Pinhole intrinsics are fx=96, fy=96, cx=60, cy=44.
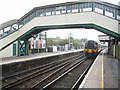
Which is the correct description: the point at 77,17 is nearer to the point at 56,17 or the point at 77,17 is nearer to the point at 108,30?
the point at 56,17

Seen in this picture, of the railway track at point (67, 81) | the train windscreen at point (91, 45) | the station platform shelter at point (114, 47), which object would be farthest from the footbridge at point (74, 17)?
the railway track at point (67, 81)

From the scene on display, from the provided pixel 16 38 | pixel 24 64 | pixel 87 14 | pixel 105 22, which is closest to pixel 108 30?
pixel 105 22

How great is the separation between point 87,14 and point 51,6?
4.98 metres

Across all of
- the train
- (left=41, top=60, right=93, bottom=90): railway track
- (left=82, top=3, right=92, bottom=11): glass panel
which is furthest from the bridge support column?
(left=82, top=3, right=92, bottom=11): glass panel

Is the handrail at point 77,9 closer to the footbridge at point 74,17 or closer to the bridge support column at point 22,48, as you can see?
the footbridge at point 74,17

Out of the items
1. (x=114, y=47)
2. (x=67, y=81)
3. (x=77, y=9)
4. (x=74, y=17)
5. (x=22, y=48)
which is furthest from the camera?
(x=22, y=48)

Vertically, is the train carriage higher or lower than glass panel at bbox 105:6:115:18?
lower

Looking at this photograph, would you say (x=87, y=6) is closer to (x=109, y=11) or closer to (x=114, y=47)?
(x=109, y=11)

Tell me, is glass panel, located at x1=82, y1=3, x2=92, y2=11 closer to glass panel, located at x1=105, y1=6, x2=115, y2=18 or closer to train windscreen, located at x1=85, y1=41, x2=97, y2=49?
glass panel, located at x1=105, y1=6, x2=115, y2=18

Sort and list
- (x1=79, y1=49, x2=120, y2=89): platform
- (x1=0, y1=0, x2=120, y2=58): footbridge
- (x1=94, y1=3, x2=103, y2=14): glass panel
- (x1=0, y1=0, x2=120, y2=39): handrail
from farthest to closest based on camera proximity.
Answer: (x1=94, y1=3, x2=103, y2=14): glass panel
(x1=0, y1=0, x2=120, y2=39): handrail
(x1=0, y1=0, x2=120, y2=58): footbridge
(x1=79, y1=49, x2=120, y2=89): platform

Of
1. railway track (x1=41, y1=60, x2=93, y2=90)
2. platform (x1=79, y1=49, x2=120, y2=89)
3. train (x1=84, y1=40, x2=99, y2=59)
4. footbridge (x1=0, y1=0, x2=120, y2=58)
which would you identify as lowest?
railway track (x1=41, y1=60, x2=93, y2=90)

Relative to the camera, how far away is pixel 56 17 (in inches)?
501

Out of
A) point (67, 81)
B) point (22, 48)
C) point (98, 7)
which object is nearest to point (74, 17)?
point (98, 7)

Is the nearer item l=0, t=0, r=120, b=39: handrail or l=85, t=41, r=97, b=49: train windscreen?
l=0, t=0, r=120, b=39: handrail
